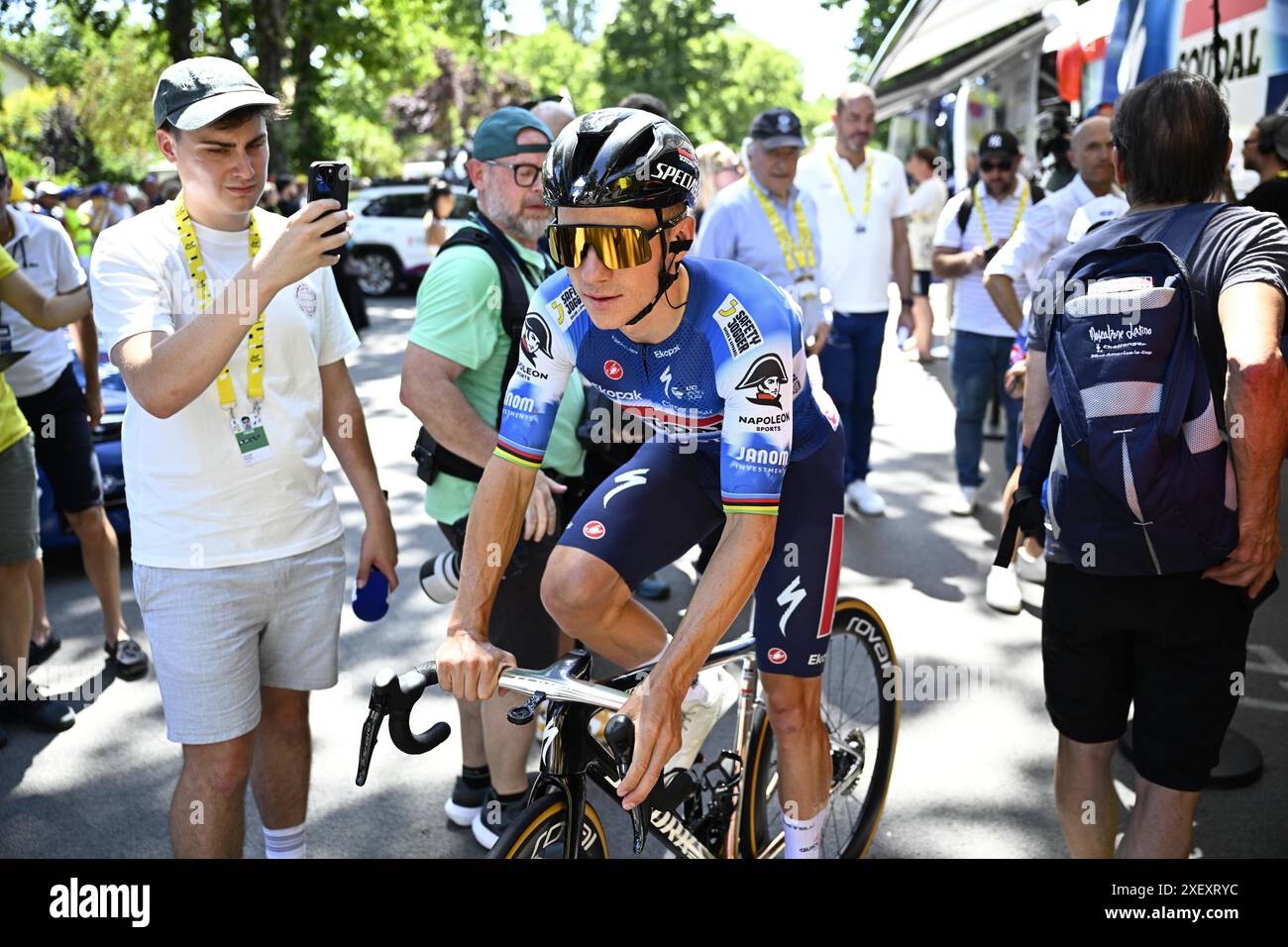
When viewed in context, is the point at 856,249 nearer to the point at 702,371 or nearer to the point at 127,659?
the point at 127,659

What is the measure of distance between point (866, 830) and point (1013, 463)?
3539 mm

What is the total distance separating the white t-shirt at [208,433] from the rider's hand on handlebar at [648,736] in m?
1.25

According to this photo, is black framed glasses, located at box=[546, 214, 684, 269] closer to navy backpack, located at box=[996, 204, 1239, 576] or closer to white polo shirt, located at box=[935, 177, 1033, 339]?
navy backpack, located at box=[996, 204, 1239, 576]

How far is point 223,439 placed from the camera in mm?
2934

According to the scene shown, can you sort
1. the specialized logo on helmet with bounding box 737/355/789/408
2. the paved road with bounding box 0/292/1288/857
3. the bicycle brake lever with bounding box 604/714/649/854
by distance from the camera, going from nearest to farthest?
1. the bicycle brake lever with bounding box 604/714/649/854
2. the specialized logo on helmet with bounding box 737/355/789/408
3. the paved road with bounding box 0/292/1288/857

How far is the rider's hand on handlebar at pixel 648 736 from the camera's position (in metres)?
2.16

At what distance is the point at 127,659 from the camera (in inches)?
209

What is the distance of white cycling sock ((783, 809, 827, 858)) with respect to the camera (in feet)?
10.2

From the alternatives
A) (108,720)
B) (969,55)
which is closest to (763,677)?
(108,720)

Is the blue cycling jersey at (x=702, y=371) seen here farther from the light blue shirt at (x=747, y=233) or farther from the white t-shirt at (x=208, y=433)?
the light blue shirt at (x=747, y=233)

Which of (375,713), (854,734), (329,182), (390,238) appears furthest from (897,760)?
(390,238)

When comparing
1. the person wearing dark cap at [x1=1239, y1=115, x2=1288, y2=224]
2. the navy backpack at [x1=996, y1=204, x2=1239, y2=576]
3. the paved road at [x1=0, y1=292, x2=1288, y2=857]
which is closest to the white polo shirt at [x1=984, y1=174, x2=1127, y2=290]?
the person wearing dark cap at [x1=1239, y1=115, x2=1288, y2=224]
